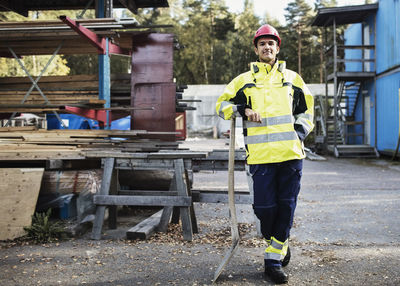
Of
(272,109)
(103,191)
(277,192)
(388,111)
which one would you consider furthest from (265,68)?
(388,111)

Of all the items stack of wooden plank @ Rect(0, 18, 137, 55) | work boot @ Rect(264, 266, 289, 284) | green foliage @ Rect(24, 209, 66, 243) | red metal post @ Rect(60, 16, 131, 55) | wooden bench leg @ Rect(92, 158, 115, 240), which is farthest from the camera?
stack of wooden plank @ Rect(0, 18, 137, 55)

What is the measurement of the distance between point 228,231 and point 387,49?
14997 mm

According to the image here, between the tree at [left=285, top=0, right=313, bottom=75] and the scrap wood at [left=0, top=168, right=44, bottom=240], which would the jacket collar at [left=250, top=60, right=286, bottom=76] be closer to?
the scrap wood at [left=0, top=168, right=44, bottom=240]

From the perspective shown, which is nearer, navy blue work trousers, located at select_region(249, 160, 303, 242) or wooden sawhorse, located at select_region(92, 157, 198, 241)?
navy blue work trousers, located at select_region(249, 160, 303, 242)

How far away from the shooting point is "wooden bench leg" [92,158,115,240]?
5.20 metres

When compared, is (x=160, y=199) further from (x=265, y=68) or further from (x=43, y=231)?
(x=265, y=68)

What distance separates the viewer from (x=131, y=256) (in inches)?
174

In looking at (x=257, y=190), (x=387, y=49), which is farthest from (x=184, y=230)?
(x=387, y=49)

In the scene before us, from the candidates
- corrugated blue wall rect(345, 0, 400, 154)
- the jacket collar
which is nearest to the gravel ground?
the jacket collar

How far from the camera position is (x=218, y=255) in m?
4.45

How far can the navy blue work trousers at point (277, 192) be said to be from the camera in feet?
12.1

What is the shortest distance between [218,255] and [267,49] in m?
2.25

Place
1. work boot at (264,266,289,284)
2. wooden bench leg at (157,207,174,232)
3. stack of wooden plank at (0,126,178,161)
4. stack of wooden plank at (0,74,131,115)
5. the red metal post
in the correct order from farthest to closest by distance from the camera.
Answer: stack of wooden plank at (0,74,131,115) < the red metal post < stack of wooden plank at (0,126,178,161) < wooden bench leg at (157,207,174,232) < work boot at (264,266,289,284)

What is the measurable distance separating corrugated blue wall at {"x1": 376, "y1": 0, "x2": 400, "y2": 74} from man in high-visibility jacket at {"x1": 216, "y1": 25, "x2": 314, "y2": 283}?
14320mm
